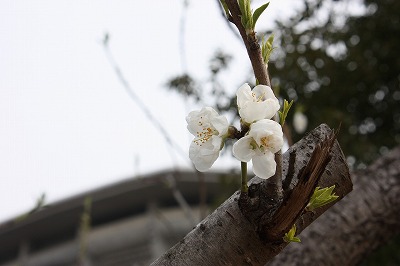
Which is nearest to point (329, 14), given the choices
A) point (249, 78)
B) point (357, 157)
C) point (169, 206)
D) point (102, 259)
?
point (249, 78)

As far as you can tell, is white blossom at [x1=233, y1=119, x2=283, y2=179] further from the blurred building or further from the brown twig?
the blurred building

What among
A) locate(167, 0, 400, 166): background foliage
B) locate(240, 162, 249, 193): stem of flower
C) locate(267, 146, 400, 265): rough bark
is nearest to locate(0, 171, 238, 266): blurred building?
locate(167, 0, 400, 166): background foliage

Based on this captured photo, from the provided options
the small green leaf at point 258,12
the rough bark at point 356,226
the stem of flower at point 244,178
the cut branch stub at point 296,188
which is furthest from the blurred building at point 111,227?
the small green leaf at point 258,12

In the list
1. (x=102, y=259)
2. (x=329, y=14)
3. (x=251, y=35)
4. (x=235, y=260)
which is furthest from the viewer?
(x=102, y=259)

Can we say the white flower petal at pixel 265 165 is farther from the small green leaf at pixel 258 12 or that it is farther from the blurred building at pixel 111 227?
the blurred building at pixel 111 227

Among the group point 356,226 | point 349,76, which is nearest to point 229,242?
point 356,226

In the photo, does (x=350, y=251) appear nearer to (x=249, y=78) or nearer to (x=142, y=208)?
(x=249, y=78)
